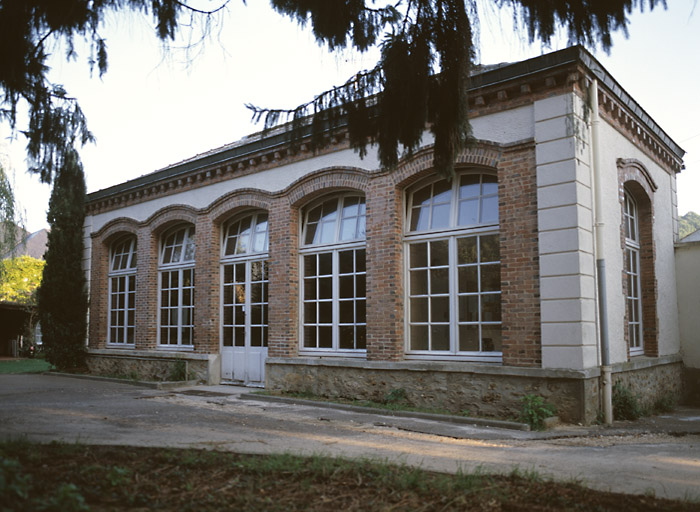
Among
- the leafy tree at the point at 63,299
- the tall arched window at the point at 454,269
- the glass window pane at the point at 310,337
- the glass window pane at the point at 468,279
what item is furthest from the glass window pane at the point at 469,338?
the leafy tree at the point at 63,299

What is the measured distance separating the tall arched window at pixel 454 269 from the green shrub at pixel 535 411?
0.95 m

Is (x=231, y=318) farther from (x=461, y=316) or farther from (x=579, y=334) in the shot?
(x=579, y=334)

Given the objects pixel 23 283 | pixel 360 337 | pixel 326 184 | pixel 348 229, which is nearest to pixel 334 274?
pixel 348 229

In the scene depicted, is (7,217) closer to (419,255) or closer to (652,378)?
Result: (419,255)

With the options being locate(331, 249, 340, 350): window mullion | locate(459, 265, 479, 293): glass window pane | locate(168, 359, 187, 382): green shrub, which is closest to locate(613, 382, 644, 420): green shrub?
locate(459, 265, 479, 293): glass window pane

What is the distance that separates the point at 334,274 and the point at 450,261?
8.01 ft

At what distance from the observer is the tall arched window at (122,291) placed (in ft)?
50.7

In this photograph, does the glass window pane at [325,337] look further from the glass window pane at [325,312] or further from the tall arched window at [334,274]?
the glass window pane at [325,312]

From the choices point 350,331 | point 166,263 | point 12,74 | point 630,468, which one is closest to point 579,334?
point 630,468

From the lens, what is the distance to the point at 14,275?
3053cm

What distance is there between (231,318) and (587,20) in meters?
9.92

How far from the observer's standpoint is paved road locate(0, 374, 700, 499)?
5.42m

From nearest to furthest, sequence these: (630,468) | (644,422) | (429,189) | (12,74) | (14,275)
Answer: (12,74), (630,468), (644,422), (429,189), (14,275)

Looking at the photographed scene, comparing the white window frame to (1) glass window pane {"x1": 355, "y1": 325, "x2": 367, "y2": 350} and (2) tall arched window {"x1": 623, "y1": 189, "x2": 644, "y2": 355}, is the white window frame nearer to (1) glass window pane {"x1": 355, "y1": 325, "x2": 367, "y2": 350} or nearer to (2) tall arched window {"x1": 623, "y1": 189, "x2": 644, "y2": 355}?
(1) glass window pane {"x1": 355, "y1": 325, "x2": 367, "y2": 350}
